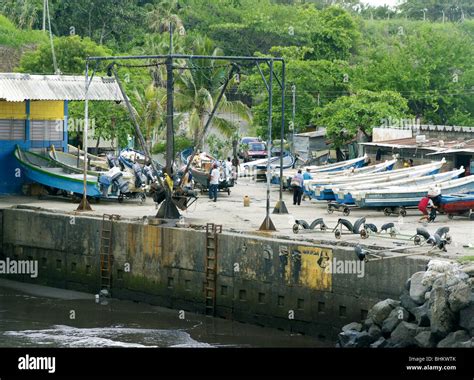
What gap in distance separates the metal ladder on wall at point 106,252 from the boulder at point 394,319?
12.4 m

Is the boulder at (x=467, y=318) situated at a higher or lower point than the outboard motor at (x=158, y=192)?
lower

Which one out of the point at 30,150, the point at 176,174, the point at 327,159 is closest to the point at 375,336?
the point at 176,174

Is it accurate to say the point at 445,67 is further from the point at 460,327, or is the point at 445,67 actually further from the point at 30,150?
the point at 460,327

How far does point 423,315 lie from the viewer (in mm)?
30312

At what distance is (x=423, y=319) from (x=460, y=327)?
110cm

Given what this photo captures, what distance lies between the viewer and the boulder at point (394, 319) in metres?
30.9

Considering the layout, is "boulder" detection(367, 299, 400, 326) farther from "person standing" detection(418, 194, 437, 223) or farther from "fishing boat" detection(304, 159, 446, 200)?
"fishing boat" detection(304, 159, 446, 200)

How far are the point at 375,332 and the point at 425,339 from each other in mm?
1739

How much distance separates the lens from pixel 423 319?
30281 millimetres

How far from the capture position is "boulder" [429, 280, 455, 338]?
1161 inches

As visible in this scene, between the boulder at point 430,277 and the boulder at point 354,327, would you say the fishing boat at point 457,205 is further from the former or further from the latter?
the boulder at point 430,277

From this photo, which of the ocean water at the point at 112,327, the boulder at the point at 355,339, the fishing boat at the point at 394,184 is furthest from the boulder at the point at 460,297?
the fishing boat at the point at 394,184

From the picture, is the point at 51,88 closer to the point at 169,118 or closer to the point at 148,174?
the point at 148,174

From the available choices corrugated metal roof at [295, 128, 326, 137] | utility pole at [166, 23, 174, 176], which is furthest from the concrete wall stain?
corrugated metal roof at [295, 128, 326, 137]
